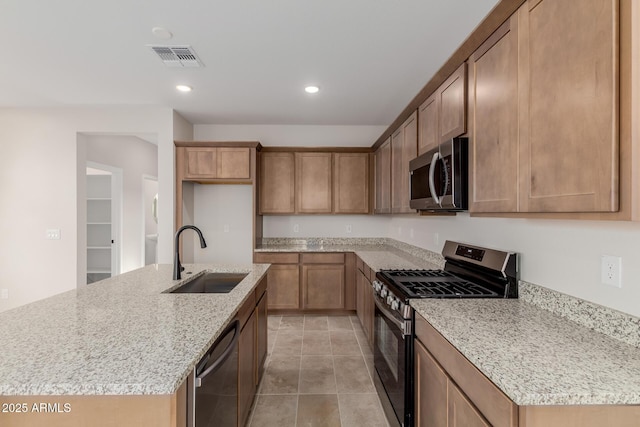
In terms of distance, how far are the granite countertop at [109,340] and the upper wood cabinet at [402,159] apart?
69.2 inches

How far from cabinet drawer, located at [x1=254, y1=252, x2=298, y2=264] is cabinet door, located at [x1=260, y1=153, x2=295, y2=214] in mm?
605

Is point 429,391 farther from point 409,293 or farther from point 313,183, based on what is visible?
point 313,183

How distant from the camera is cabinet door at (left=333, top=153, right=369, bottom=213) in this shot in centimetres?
434

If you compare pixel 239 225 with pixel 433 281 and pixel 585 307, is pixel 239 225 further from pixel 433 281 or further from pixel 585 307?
pixel 585 307

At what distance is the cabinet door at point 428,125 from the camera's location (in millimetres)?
2170

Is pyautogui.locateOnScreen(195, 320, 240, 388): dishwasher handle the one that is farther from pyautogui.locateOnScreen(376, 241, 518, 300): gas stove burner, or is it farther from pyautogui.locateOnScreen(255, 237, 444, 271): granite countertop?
pyautogui.locateOnScreen(255, 237, 444, 271): granite countertop

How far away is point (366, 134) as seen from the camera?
15.2ft

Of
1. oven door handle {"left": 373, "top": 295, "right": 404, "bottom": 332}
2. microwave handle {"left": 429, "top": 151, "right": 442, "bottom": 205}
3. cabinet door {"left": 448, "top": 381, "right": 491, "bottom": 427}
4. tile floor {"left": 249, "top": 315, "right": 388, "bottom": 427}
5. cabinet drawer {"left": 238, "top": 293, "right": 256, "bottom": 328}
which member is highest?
microwave handle {"left": 429, "top": 151, "right": 442, "bottom": 205}

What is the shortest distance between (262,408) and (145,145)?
5455mm

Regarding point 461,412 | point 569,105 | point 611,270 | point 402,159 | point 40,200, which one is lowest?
point 461,412

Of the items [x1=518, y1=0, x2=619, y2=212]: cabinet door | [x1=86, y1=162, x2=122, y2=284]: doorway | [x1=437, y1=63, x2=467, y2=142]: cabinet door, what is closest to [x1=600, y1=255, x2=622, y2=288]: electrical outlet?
[x1=518, y1=0, x2=619, y2=212]: cabinet door

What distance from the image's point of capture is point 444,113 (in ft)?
6.61

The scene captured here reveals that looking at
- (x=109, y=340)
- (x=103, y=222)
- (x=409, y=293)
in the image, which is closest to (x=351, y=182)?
(x=409, y=293)

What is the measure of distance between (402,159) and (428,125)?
2.24 ft
